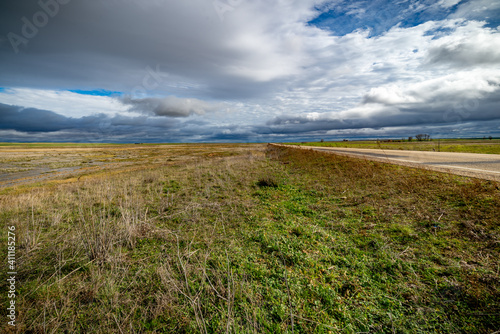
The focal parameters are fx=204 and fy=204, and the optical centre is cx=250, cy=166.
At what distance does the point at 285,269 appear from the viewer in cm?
363

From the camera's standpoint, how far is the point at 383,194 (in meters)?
9.24

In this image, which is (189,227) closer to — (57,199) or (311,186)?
(311,186)

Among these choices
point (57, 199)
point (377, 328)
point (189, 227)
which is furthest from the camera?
point (57, 199)

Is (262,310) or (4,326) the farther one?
(262,310)

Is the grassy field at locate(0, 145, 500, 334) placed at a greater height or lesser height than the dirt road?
lesser

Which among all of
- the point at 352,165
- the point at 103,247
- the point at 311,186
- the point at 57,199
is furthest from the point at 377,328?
the point at 57,199

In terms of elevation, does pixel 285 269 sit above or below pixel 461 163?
below

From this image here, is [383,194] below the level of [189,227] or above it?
above

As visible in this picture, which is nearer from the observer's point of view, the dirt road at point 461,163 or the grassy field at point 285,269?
the grassy field at point 285,269

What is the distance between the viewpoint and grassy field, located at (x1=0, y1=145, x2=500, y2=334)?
359 centimetres

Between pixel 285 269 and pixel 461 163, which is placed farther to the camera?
pixel 461 163

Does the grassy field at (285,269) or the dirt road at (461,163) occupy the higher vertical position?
the dirt road at (461,163)

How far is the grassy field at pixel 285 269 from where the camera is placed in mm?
3590

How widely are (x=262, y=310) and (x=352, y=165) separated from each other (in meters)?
13.5
